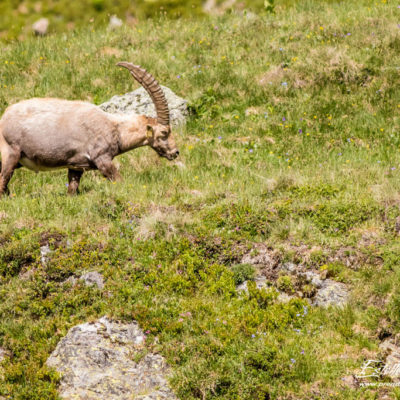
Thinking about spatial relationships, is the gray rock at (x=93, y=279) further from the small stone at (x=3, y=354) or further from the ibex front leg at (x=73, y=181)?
the ibex front leg at (x=73, y=181)

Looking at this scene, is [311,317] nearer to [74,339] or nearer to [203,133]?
[74,339]

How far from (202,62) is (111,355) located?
1118cm

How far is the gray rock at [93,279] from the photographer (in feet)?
26.4

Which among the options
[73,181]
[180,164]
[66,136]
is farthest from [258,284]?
[180,164]

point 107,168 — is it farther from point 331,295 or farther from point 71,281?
point 331,295

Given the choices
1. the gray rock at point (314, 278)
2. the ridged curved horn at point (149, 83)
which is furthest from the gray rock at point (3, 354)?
the ridged curved horn at point (149, 83)

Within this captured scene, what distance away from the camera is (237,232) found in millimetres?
8859

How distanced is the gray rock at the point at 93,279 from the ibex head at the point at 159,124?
3.81m

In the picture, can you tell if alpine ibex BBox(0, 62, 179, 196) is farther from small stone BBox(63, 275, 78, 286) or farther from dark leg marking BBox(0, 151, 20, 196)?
small stone BBox(63, 275, 78, 286)

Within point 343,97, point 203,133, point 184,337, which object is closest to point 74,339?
point 184,337

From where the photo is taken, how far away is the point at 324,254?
8234 millimetres

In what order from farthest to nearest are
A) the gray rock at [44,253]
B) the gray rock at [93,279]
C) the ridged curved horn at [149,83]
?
the ridged curved horn at [149,83] → the gray rock at [44,253] → the gray rock at [93,279]

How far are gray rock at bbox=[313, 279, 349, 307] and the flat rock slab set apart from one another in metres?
2.21

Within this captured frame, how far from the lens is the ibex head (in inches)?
422
